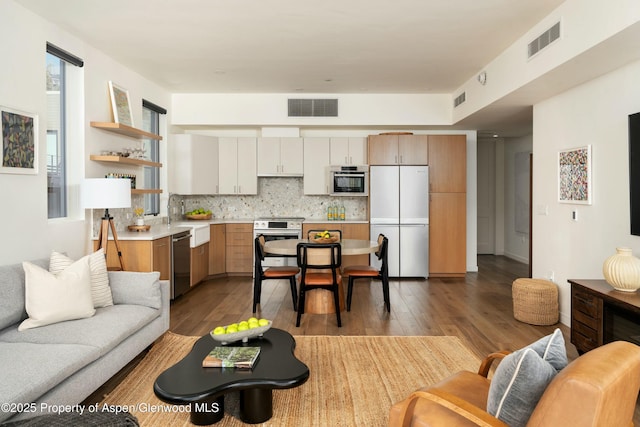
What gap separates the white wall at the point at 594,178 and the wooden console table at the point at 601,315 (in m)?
0.59

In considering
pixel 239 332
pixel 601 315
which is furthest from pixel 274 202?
pixel 601 315

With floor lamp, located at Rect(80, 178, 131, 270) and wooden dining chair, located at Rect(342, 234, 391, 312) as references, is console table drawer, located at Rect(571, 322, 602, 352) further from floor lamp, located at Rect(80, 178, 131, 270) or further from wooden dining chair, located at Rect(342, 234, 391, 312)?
floor lamp, located at Rect(80, 178, 131, 270)

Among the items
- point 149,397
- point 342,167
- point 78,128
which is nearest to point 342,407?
point 149,397

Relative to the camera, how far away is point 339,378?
314 cm

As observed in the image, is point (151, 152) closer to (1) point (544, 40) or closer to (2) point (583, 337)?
(1) point (544, 40)

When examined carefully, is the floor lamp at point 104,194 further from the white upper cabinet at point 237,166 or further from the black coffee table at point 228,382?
the white upper cabinet at point 237,166

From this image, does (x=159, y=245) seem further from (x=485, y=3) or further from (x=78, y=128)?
(x=485, y=3)

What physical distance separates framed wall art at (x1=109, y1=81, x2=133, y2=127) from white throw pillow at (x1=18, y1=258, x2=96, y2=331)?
8.16 feet

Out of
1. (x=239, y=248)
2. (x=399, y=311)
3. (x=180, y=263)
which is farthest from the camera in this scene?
(x=239, y=248)

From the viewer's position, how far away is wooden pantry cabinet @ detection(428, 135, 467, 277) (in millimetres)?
7016

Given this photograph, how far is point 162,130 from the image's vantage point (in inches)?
262

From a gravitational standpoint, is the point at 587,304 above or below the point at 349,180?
below

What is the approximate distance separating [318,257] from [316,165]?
3.10 metres

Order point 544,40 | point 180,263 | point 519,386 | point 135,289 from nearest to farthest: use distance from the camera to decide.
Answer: point 519,386, point 135,289, point 544,40, point 180,263
